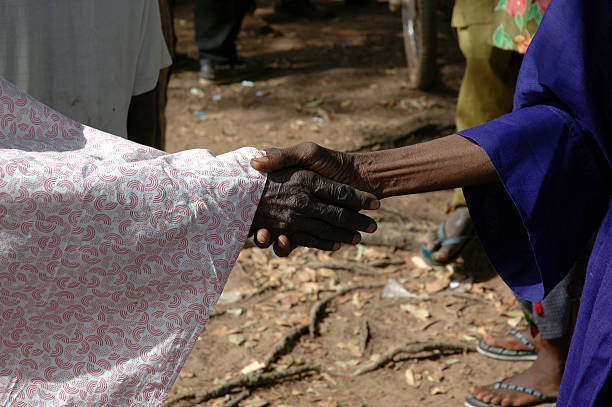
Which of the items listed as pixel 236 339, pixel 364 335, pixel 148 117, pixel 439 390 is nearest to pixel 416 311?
pixel 364 335

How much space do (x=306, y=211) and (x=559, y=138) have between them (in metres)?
0.67

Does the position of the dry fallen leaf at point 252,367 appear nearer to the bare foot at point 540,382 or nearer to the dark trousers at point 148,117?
the bare foot at point 540,382

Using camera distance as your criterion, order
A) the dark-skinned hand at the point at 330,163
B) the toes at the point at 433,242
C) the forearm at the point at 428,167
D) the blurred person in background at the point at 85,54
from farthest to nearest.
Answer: the toes at the point at 433,242
the blurred person in background at the point at 85,54
the dark-skinned hand at the point at 330,163
the forearm at the point at 428,167

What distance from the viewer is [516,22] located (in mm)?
3215

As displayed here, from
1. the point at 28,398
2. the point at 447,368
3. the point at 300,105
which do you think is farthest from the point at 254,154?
the point at 300,105

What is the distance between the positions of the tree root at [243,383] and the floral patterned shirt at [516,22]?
1.71 m

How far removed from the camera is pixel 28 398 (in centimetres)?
175

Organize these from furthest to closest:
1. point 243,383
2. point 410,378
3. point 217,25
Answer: point 217,25 → point 410,378 → point 243,383

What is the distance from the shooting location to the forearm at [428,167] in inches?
72.2

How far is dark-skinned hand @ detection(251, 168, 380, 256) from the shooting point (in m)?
1.92

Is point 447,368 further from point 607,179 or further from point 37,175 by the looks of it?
point 37,175

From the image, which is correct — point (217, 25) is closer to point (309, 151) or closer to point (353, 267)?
point (353, 267)

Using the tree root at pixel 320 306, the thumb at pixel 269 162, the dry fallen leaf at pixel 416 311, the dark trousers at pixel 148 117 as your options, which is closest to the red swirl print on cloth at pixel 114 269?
the thumb at pixel 269 162

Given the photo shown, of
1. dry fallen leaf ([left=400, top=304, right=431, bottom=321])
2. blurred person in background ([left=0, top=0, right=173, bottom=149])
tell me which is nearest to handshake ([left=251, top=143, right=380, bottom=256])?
blurred person in background ([left=0, top=0, right=173, bottom=149])
